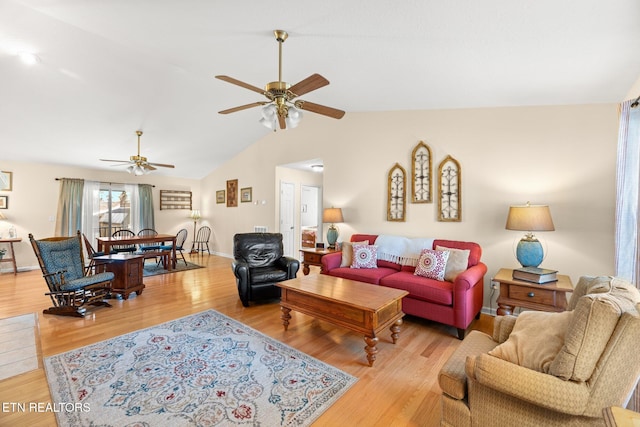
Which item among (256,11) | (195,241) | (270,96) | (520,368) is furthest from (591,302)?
(195,241)

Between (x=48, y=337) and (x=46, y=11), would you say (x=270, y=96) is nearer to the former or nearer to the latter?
(x=46, y=11)

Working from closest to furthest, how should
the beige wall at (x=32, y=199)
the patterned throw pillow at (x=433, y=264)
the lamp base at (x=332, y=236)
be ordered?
the patterned throw pillow at (x=433, y=264) → the lamp base at (x=332, y=236) → the beige wall at (x=32, y=199)

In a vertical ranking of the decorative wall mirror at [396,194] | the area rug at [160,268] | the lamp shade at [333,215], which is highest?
the decorative wall mirror at [396,194]

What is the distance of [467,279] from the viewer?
2.75 m

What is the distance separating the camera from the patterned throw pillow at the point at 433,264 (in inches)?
125

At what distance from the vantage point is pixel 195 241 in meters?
7.96

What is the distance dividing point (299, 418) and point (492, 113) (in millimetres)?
3774

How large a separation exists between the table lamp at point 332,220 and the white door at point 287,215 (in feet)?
6.01

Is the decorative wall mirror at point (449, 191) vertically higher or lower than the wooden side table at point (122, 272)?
higher

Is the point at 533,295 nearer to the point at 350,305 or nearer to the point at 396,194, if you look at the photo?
the point at 350,305

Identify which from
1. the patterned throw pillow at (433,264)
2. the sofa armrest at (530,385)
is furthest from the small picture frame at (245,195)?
the sofa armrest at (530,385)

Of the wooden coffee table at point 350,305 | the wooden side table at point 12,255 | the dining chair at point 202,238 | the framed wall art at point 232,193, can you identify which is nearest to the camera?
the wooden coffee table at point 350,305

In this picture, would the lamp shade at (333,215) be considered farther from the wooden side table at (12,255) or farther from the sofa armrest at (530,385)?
the wooden side table at (12,255)

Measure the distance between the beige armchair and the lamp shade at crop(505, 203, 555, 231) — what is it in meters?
1.39
